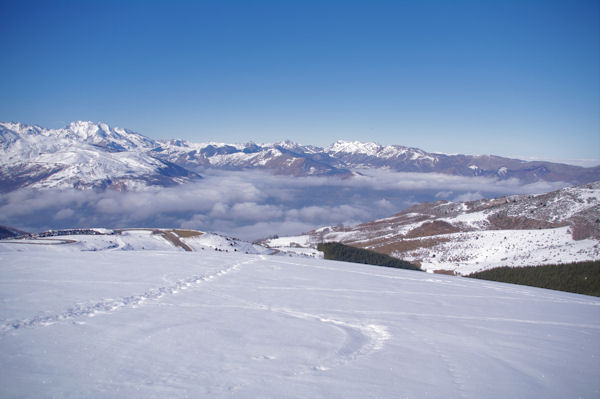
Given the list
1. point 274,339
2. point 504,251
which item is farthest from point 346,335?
point 504,251

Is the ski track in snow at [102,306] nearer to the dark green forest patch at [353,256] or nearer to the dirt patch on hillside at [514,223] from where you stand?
the dark green forest patch at [353,256]

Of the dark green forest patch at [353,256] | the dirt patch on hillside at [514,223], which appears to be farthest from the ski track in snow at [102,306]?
the dirt patch on hillside at [514,223]

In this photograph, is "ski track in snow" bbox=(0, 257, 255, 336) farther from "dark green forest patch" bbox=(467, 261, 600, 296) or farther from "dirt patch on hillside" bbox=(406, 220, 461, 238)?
"dirt patch on hillside" bbox=(406, 220, 461, 238)

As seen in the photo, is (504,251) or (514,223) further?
(514,223)

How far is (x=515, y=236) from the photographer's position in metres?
106

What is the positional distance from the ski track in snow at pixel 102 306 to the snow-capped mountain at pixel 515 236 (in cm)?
8674

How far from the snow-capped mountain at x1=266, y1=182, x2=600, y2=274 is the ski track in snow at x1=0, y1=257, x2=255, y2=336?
3415 inches

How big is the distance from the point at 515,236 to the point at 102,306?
12606 cm

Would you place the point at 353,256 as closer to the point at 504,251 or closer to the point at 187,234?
the point at 187,234

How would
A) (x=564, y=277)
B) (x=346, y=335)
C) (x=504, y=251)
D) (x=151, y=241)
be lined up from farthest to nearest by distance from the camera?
(x=504, y=251), (x=151, y=241), (x=564, y=277), (x=346, y=335)

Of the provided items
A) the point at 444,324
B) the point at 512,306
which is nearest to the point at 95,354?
the point at 444,324

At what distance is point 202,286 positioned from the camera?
572 inches

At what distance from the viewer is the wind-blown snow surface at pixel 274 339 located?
6.22 meters

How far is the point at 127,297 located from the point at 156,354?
561cm
